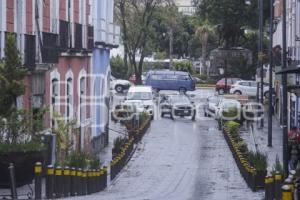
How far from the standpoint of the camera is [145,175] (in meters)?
28.4

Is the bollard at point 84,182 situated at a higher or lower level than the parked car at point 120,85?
lower

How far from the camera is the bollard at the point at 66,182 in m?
21.0

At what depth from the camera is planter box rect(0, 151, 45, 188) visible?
21250 millimetres

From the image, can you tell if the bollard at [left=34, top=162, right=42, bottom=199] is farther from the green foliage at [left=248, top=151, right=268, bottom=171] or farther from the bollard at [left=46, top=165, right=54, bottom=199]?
the green foliage at [left=248, top=151, right=268, bottom=171]

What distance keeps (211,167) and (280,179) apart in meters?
11.1

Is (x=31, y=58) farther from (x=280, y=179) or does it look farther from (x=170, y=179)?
(x=280, y=179)

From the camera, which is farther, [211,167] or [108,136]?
[108,136]

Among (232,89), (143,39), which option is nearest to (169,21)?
(143,39)

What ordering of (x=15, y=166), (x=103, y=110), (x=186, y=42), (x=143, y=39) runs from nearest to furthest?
(x=15, y=166) < (x=103, y=110) < (x=143, y=39) < (x=186, y=42)

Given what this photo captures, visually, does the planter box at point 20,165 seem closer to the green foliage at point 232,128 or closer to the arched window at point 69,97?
the arched window at point 69,97

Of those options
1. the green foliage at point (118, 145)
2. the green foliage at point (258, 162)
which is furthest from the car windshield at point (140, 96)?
the green foliage at point (258, 162)

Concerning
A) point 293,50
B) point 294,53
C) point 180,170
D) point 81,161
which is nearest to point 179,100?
point 293,50

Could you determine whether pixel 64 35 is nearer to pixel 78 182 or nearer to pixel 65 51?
Result: pixel 65 51

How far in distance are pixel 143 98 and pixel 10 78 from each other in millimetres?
30576
